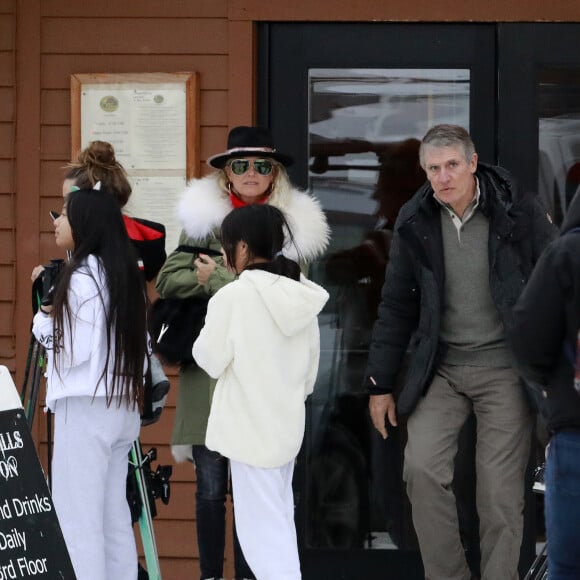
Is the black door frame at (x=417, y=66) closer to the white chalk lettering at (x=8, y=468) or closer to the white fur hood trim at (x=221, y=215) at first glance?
the white fur hood trim at (x=221, y=215)

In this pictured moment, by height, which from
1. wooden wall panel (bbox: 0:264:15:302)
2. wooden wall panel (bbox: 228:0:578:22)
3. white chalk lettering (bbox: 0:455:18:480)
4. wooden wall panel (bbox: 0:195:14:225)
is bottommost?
white chalk lettering (bbox: 0:455:18:480)

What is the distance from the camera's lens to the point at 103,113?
19.0ft

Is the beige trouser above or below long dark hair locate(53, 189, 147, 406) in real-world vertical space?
below

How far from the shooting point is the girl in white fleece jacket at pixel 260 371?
4.64m

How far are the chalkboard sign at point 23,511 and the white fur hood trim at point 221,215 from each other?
3.89 feet

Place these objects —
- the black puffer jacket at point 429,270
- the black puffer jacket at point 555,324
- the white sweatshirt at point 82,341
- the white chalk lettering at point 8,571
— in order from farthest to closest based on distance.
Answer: the black puffer jacket at point 429,270 → the white sweatshirt at point 82,341 → the white chalk lettering at point 8,571 → the black puffer jacket at point 555,324

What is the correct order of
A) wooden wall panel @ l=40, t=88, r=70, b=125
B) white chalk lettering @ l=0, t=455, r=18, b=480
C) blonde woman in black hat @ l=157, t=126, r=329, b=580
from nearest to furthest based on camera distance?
1. white chalk lettering @ l=0, t=455, r=18, b=480
2. blonde woman in black hat @ l=157, t=126, r=329, b=580
3. wooden wall panel @ l=40, t=88, r=70, b=125

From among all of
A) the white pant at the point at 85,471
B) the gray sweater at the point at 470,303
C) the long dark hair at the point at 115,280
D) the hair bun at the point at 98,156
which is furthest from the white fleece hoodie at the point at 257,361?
the hair bun at the point at 98,156

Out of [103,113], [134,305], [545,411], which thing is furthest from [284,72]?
[545,411]

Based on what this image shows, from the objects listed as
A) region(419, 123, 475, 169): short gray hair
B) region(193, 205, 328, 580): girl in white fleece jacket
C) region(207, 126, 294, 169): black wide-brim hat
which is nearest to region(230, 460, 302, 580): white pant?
region(193, 205, 328, 580): girl in white fleece jacket

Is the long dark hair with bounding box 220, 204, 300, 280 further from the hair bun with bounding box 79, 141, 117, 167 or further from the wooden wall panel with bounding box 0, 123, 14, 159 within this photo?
the wooden wall panel with bounding box 0, 123, 14, 159

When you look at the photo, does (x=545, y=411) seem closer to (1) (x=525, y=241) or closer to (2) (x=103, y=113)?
(1) (x=525, y=241)

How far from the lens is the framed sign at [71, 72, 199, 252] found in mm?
5785

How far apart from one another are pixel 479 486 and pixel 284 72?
206 centimetres
